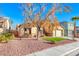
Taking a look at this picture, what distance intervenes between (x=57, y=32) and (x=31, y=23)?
70 centimetres

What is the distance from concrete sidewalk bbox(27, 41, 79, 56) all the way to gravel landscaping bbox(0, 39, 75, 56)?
117 mm

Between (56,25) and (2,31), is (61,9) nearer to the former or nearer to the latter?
(56,25)

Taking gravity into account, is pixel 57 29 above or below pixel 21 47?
above

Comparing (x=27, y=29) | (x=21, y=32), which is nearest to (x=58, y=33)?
(x=27, y=29)

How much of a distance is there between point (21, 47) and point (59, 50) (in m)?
0.94

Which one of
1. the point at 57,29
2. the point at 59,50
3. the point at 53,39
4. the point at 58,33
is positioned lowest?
the point at 59,50

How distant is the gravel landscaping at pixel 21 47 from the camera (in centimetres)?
570

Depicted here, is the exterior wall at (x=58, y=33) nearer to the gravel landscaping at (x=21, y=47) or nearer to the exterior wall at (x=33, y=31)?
the gravel landscaping at (x=21, y=47)

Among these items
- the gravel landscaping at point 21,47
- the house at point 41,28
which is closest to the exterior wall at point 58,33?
the house at point 41,28

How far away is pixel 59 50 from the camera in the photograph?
5781 mm

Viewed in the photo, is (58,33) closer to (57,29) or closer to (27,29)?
(57,29)

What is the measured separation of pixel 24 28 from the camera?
5867 mm

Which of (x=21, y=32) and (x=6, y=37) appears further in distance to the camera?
(x=21, y=32)

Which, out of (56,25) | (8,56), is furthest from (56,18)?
(8,56)
